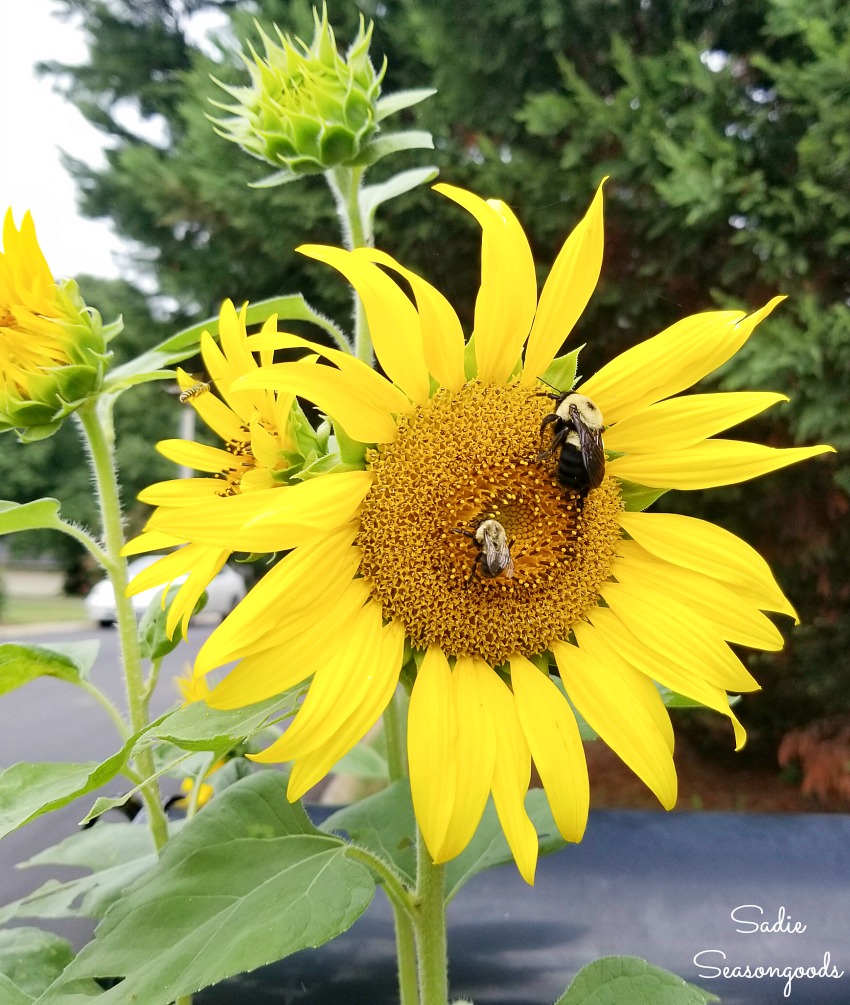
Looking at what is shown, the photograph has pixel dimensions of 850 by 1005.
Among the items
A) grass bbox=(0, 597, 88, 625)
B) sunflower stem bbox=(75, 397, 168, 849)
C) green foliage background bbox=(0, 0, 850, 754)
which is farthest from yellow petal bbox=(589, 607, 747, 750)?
grass bbox=(0, 597, 88, 625)

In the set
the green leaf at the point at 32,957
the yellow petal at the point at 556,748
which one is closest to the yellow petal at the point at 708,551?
the yellow petal at the point at 556,748

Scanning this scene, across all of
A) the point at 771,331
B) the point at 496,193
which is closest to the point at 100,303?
the point at 496,193

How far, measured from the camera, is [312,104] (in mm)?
589

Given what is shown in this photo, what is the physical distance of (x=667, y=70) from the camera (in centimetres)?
193

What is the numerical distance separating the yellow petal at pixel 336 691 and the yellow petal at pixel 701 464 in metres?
0.17

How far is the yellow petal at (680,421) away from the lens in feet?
1.48

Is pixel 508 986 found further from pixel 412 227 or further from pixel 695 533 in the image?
pixel 412 227

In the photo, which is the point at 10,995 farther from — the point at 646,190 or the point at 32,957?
the point at 646,190

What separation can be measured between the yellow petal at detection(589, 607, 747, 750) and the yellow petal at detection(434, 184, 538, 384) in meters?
0.16

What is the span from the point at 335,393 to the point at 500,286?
0.34 feet

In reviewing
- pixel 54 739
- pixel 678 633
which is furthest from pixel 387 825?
pixel 54 739

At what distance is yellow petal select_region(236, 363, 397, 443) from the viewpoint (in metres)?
0.38

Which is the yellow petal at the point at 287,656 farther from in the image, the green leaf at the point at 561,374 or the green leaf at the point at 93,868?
the green leaf at the point at 93,868

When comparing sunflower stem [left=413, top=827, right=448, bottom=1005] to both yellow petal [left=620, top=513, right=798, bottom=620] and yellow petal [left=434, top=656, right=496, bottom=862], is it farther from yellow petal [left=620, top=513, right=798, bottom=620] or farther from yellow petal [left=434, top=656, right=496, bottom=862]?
yellow petal [left=620, top=513, right=798, bottom=620]
